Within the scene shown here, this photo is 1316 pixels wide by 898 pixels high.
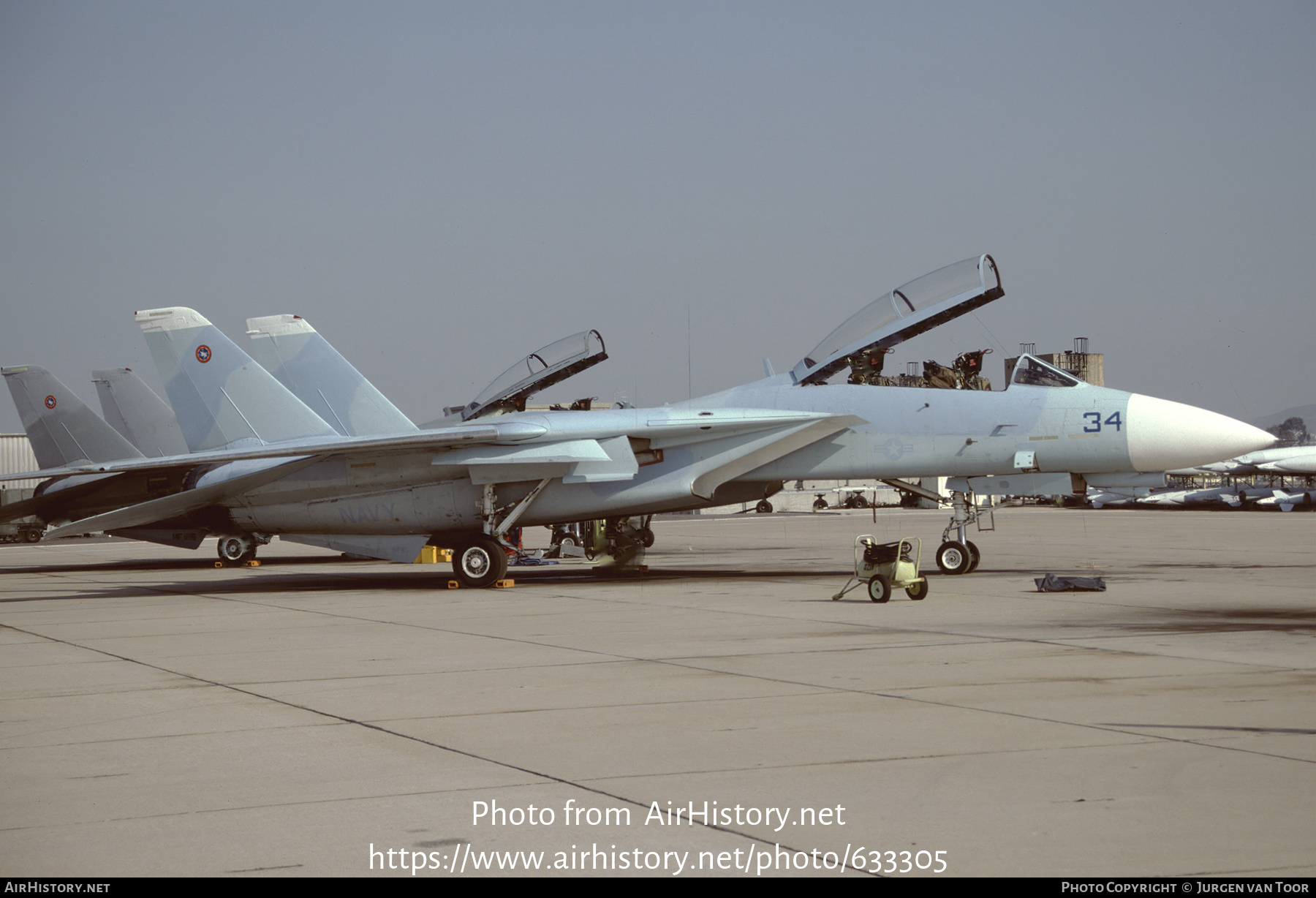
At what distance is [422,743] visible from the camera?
5.96 m

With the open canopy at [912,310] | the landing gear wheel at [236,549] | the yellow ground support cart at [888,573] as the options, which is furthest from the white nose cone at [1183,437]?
the landing gear wheel at [236,549]

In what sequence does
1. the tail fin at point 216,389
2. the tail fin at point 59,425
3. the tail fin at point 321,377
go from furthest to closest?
1. the tail fin at point 59,425
2. the tail fin at point 321,377
3. the tail fin at point 216,389

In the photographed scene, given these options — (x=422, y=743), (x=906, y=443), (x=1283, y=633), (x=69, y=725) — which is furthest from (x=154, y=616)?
(x=1283, y=633)

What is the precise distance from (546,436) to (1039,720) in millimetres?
10620

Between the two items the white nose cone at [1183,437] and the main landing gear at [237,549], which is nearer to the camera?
the white nose cone at [1183,437]

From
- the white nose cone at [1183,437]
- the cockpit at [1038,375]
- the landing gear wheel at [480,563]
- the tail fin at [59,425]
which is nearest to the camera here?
the white nose cone at [1183,437]

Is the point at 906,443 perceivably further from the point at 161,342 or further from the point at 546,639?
the point at 161,342

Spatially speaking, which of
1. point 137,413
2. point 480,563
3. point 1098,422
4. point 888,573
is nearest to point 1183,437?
point 1098,422

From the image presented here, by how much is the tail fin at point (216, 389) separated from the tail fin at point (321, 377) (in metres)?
0.49

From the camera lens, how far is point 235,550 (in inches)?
987

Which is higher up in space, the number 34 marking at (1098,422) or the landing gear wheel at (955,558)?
the number 34 marking at (1098,422)

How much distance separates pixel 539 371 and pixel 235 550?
10.4m

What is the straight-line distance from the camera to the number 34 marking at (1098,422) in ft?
49.2

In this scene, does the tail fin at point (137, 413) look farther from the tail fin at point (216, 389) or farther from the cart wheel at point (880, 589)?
the cart wheel at point (880, 589)
